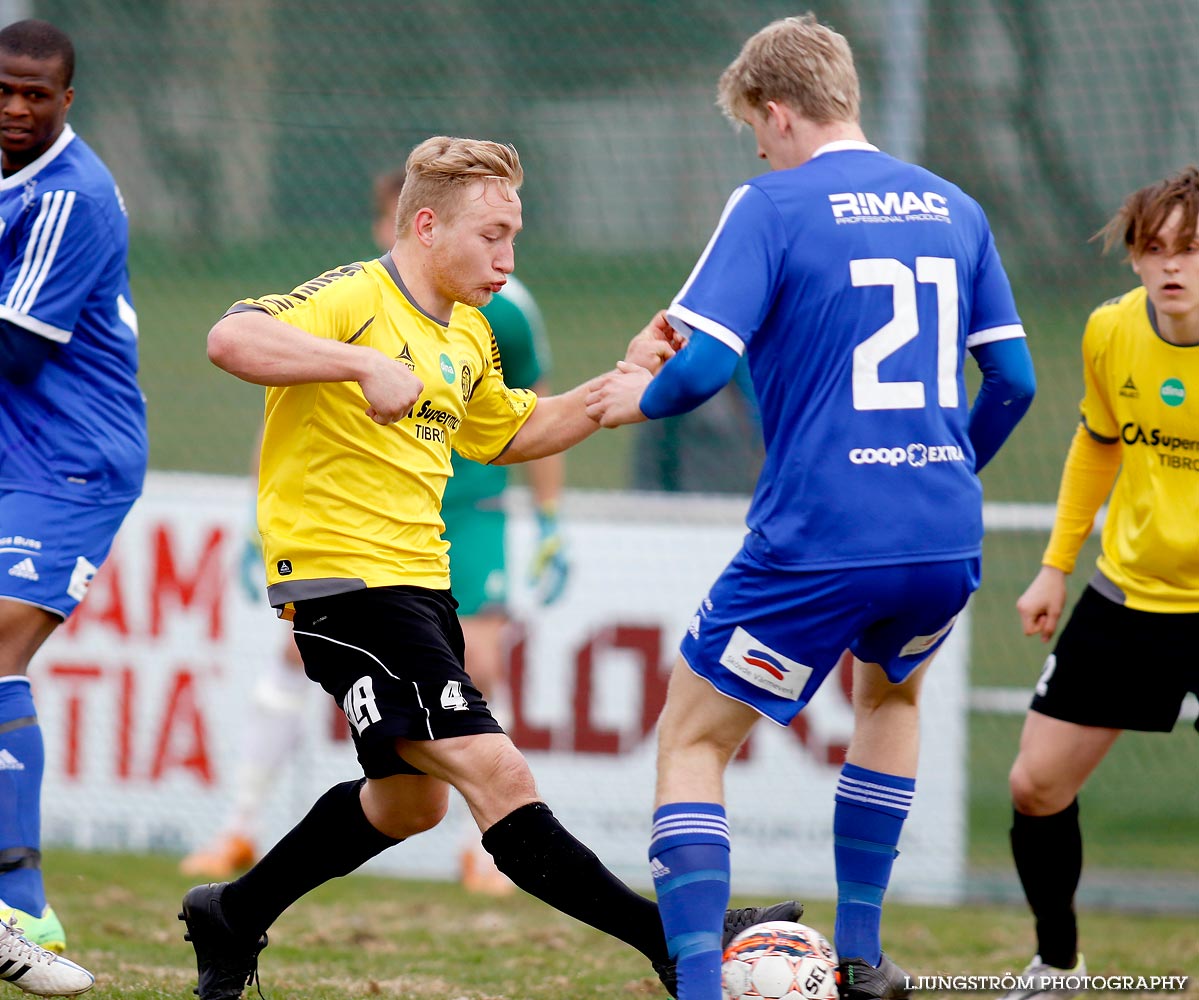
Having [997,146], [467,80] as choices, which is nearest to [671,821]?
[997,146]

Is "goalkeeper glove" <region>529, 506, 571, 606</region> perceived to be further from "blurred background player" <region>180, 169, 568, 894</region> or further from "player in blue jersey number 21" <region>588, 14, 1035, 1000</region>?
"player in blue jersey number 21" <region>588, 14, 1035, 1000</region>

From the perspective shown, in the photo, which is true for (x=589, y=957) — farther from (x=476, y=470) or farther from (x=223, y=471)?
(x=223, y=471)

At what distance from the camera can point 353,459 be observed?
12.0 feet

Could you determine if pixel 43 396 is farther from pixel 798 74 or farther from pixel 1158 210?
pixel 1158 210

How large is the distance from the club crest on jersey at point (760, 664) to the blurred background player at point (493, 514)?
223cm

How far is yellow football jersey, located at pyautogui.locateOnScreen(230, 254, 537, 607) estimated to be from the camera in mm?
3619

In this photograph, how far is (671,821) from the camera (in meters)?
3.59

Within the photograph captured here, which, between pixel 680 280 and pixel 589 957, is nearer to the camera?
pixel 589 957

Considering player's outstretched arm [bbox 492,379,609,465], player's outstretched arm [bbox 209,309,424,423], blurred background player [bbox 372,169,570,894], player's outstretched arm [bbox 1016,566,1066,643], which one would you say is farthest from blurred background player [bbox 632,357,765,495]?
player's outstretched arm [bbox 209,309,424,423]

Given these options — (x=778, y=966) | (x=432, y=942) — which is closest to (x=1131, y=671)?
(x=778, y=966)

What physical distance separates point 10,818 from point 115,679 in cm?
319

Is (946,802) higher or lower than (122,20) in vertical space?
lower

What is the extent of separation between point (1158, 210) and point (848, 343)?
3.96 ft

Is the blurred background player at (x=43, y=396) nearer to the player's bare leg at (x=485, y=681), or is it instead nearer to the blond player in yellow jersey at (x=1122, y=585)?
the player's bare leg at (x=485, y=681)
